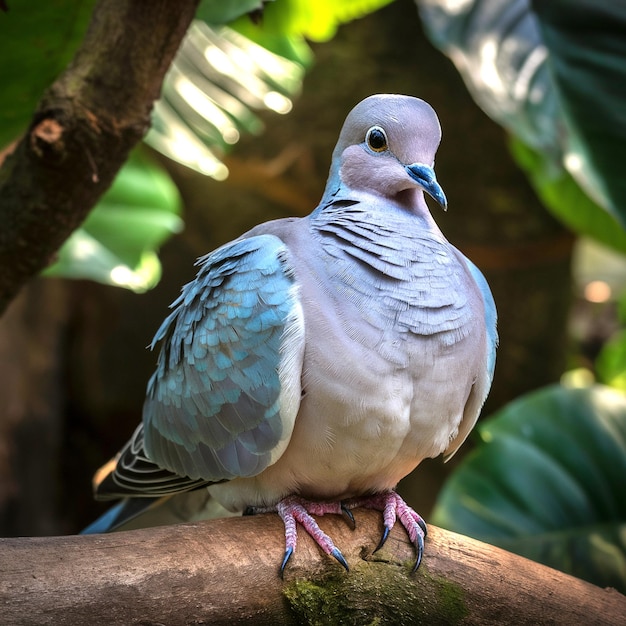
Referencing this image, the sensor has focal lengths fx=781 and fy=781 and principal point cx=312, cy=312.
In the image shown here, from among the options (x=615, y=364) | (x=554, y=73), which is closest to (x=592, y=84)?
(x=554, y=73)

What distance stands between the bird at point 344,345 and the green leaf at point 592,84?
63cm

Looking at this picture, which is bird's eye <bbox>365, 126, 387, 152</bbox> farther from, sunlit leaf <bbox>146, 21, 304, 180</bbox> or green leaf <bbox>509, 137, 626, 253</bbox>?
green leaf <bbox>509, 137, 626, 253</bbox>

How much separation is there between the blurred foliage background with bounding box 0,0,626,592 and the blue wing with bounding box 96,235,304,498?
0.53 m

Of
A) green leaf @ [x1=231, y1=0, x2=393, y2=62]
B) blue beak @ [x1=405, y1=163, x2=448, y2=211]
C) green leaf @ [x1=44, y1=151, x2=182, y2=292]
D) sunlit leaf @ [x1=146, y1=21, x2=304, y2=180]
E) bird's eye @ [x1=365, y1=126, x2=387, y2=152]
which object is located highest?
green leaf @ [x1=231, y1=0, x2=393, y2=62]

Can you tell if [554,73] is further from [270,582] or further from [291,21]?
[270,582]

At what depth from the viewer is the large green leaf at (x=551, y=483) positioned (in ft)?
7.45

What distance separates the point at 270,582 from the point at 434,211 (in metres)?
2.43

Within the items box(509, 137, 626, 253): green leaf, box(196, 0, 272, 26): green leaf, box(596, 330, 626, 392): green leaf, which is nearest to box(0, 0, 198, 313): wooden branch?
box(196, 0, 272, 26): green leaf

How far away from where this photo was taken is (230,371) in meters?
1.29

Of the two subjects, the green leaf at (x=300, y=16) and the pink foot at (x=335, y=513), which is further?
the green leaf at (x=300, y=16)

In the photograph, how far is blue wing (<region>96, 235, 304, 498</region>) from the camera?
1219mm

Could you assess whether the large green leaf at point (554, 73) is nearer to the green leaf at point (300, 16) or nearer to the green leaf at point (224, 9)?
the green leaf at point (300, 16)

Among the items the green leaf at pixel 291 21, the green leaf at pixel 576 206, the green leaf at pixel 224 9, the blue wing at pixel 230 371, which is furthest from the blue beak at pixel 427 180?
the green leaf at pixel 576 206

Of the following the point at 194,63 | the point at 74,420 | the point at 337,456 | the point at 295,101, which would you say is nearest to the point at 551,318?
the point at 295,101
